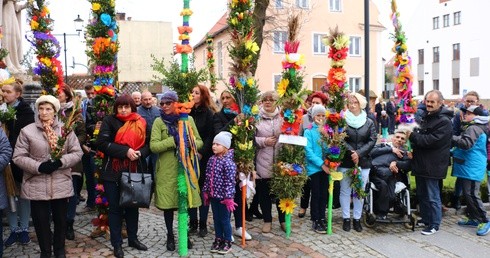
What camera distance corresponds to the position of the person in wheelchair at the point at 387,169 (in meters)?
6.94

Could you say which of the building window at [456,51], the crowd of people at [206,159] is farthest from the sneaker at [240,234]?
the building window at [456,51]

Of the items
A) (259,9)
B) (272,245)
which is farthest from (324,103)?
(259,9)

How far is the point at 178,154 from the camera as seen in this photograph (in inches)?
221

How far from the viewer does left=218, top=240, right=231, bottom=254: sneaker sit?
577 centimetres

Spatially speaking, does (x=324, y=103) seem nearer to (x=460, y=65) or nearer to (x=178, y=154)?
(x=178, y=154)

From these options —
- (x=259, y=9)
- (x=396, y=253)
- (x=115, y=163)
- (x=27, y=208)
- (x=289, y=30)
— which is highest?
(x=259, y=9)

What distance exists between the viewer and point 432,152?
664 centimetres

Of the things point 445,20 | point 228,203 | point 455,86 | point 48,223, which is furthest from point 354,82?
point 48,223

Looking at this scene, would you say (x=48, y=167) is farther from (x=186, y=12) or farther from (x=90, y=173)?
(x=90, y=173)

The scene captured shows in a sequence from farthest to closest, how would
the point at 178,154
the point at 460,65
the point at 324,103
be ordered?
the point at 460,65 < the point at 324,103 < the point at 178,154

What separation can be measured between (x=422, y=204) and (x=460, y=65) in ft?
139

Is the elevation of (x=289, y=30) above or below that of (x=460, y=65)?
below

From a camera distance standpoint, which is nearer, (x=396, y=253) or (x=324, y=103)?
(x=396, y=253)

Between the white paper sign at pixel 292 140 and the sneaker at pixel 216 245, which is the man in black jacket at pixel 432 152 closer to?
the white paper sign at pixel 292 140
